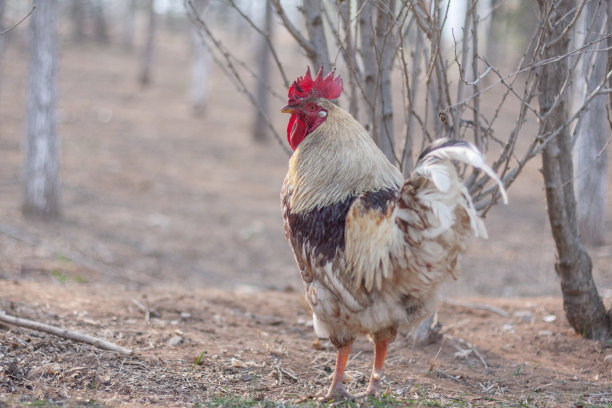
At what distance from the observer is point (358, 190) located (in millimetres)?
3418

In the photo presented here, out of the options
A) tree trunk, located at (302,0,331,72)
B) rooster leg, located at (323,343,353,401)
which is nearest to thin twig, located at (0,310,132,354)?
rooster leg, located at (323,343,353,401)

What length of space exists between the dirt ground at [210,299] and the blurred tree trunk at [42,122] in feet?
1.35

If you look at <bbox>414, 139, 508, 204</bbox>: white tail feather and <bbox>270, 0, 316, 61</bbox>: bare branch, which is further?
<bbox>270, 0, 316, 61</bbox>: bare branch

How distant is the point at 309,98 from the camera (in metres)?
3.70

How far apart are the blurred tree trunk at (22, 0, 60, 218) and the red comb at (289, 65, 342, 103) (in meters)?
6.44

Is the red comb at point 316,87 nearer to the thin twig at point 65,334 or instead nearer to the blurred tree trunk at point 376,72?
the blurred tree trunk at point 376,72

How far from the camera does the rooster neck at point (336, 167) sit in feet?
Answer: 11.3

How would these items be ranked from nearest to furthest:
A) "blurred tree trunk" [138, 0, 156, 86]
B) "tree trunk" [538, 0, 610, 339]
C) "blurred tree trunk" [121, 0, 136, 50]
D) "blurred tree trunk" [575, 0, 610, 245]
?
"blurred tree trunk" [575, 0, 610, 245] → "tree trunk" [538, 0, 610, 339] → "blurred tree trunk" [138, 0, 156, 86] → "blurred tree trunk" [121, 0, 136, 50]

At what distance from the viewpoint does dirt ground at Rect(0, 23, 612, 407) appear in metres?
3.66

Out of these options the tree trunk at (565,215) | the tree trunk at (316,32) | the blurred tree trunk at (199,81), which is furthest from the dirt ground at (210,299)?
the blurred tree trunk at (199,81)

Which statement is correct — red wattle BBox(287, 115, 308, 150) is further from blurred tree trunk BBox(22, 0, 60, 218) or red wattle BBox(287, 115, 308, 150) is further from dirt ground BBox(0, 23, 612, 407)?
blurred tree trunk BBox(22, 0, 60, 218)

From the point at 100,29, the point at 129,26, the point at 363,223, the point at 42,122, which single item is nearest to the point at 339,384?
the point at 363,223

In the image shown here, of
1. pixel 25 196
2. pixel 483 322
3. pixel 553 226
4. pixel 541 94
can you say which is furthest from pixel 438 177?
pixel 25 196

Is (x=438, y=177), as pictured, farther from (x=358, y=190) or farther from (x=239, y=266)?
(x=239, y=266)
